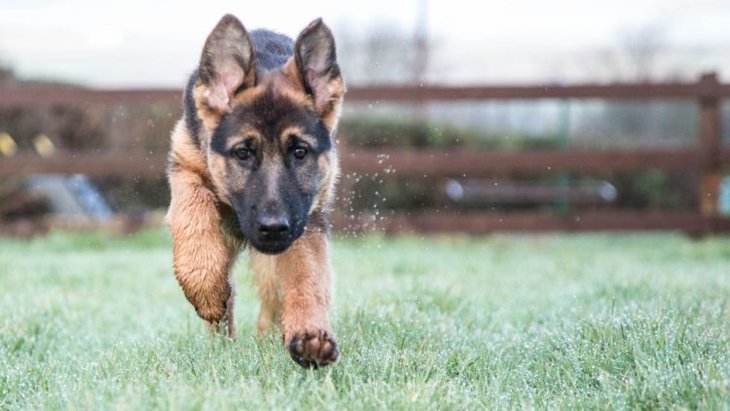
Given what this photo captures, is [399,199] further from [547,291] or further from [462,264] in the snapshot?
[547,291]

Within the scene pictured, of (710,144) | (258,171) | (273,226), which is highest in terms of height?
(258,171)

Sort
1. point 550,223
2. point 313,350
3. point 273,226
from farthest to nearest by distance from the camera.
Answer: point 550,223
point 273,226
point 313,350

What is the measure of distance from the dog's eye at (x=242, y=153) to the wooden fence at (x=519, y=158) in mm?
7110

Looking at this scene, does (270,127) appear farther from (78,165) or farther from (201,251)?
(78,165)

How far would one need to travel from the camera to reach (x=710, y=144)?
11.2 m

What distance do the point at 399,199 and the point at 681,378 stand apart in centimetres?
1268

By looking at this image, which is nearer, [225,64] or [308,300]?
[308,300]

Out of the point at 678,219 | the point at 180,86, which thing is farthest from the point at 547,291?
the point at 180,86

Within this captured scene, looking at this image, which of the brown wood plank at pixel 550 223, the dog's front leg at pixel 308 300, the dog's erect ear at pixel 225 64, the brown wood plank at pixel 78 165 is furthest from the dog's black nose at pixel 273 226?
the brown wood plank at pixel 78 165

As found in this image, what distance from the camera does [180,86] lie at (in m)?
11.3

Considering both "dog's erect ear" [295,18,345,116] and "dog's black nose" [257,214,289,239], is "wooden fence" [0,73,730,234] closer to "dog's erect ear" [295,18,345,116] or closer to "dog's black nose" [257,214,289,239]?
"dog's erect ear" [295,18,345,116]

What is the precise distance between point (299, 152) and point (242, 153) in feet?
0.77

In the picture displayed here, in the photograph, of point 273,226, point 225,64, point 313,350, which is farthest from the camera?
point 225,64

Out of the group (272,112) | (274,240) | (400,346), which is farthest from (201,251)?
(400,346)
